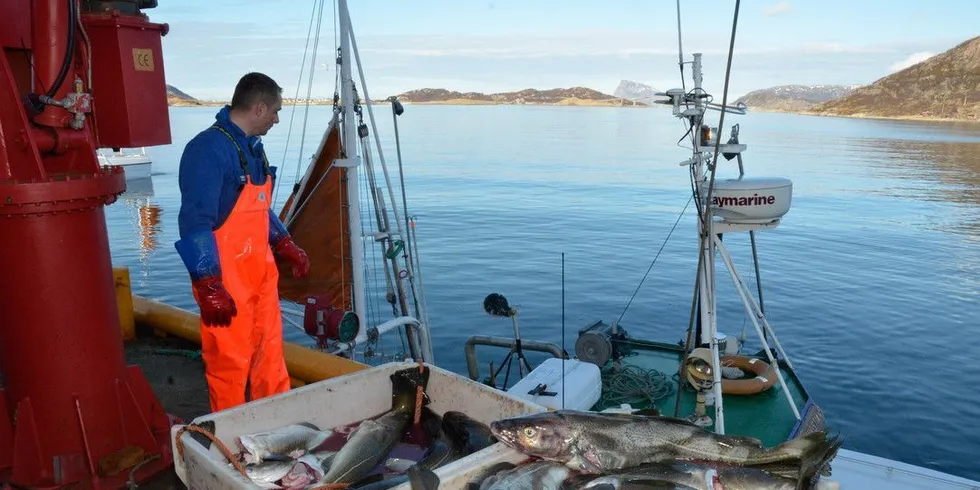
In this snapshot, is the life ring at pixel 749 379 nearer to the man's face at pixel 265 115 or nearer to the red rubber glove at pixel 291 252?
the red rubber glove at pixel 291 252

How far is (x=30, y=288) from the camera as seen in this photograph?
370 cm

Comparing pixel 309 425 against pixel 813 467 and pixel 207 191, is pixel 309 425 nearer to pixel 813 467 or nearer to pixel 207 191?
pixel 207 191

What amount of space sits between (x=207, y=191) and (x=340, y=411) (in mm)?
1408

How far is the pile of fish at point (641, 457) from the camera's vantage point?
2830 mm

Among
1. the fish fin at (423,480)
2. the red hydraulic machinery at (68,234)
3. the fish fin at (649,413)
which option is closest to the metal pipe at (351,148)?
the red hydraulic machinery at (68,234)

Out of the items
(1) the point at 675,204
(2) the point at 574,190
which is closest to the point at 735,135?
(1) the point at 675,204

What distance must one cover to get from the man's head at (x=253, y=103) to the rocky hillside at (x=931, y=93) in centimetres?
14710

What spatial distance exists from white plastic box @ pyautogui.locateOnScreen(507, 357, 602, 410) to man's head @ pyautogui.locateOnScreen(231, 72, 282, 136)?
321 centimetres

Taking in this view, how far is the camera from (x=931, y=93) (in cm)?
14675

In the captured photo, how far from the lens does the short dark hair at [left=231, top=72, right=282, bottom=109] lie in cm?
430

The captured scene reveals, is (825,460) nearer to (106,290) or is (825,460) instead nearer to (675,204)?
(106,290)

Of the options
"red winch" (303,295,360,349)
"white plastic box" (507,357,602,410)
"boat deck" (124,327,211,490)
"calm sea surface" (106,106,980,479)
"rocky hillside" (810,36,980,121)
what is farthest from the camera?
"rocky hillside" (810,36,980,121)

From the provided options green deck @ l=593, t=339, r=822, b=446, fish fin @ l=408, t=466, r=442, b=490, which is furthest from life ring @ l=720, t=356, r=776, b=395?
fish fin @ l=408, t=466, r=442, b=490

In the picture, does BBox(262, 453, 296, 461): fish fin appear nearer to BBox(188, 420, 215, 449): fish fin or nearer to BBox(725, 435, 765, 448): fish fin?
BBox(188, 420, 215, 449): fish fin
